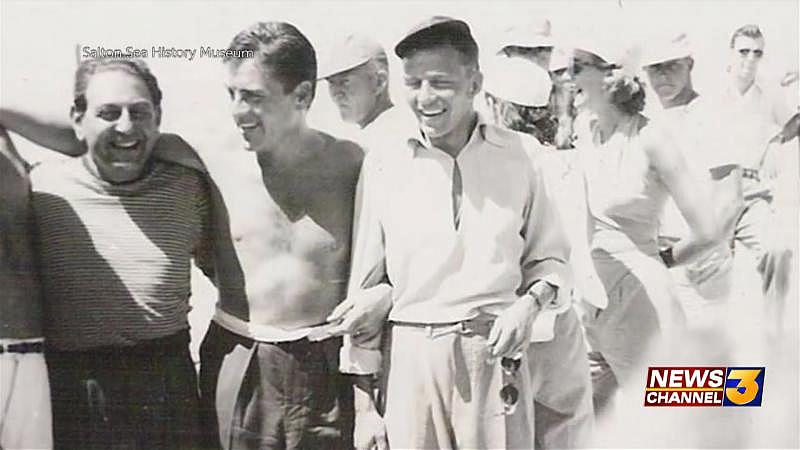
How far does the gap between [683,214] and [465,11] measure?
33.1 inches

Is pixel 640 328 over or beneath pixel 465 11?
beneath

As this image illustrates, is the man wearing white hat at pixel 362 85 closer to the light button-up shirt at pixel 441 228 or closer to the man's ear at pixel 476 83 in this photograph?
the light button-up shirt at pixel 441 228

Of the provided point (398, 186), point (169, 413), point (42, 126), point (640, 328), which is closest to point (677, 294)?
point (640, 328)

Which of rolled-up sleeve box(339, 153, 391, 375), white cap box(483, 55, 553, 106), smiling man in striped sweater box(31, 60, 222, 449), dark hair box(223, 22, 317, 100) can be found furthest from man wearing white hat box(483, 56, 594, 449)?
smiling man in striped sweater box(31, 60, 222, 449)

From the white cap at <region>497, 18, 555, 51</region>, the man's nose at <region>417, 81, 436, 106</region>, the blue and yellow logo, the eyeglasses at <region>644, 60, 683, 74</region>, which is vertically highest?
the white cap at <region>497, 18, 555, 51</region>

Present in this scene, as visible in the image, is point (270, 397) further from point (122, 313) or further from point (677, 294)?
point (677, 294)

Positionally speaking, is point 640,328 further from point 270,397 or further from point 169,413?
point 169,413

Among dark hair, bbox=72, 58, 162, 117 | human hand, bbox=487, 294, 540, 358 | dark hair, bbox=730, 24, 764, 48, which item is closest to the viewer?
dark hair, bbox=72, 58, 162, 117

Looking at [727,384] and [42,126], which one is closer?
[42,126]

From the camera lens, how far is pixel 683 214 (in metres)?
2.90

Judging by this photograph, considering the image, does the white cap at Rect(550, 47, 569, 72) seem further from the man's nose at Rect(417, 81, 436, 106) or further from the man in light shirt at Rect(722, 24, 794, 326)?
the man in light shirt at Rect(722, 24, 794, 326)

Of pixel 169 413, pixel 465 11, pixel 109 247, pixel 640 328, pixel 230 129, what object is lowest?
pixel 169 413

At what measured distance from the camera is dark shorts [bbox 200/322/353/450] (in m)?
2.76

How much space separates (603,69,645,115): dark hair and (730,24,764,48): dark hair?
304 millimetres
